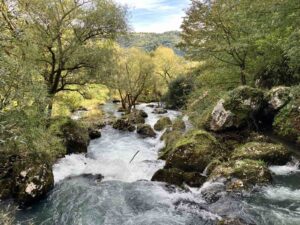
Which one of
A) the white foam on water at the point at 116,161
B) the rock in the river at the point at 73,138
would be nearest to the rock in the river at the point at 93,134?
the white foam on water at the point at 116,161

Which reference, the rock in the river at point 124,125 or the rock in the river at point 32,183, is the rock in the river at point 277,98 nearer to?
the rock in the river at point 32,183

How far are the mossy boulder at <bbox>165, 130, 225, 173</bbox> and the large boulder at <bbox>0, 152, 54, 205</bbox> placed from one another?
22.2ft

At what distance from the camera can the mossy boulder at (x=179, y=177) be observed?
14797 mm

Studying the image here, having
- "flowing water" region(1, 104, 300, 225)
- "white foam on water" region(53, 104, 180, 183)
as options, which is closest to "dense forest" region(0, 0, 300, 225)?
"flowing water" region(1, 104, 300, 225)

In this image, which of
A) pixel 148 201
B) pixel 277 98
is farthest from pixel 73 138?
pixel 277 98

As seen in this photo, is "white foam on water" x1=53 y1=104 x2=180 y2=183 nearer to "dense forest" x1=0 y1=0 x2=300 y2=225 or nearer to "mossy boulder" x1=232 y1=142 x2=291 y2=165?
"dense forest" x1=0 y1=0 x2=300 y2=225

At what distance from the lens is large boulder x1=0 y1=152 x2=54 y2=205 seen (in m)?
14.1

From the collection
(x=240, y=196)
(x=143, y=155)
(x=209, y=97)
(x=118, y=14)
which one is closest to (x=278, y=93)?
(x=209, y=97)

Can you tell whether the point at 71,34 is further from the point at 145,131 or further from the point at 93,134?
the point at 145,131

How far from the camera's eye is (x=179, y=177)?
15281 mm

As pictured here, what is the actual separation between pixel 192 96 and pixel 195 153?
9.96 m

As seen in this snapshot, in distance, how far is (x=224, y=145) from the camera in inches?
711

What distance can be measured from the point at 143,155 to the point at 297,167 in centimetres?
1101

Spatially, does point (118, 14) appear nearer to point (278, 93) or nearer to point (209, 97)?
point (209, 97)
